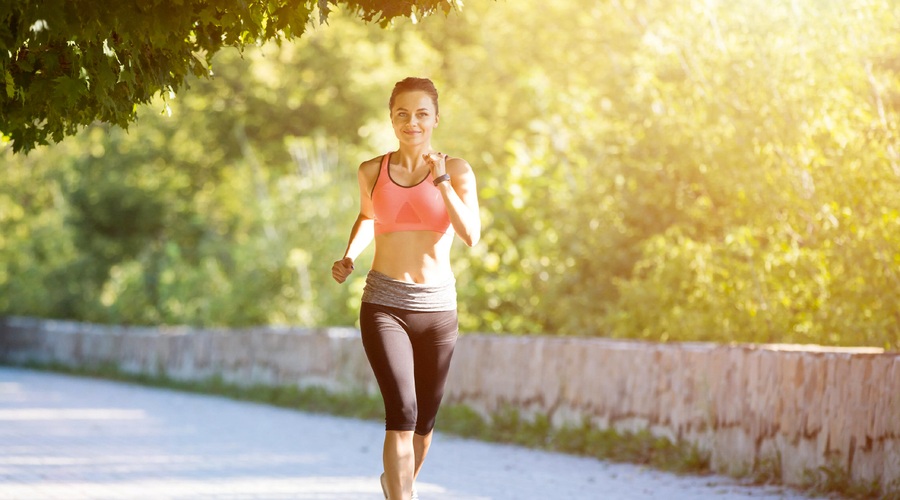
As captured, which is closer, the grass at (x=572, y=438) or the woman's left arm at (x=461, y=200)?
the woman's left arm at (x=461, y=200)

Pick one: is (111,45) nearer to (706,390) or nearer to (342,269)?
(342,269)

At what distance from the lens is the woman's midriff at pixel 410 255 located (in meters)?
6.16

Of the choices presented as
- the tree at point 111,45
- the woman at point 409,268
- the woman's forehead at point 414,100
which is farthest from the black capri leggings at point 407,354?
the tree at point 111,45

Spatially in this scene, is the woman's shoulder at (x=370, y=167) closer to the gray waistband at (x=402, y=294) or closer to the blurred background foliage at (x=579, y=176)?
the gray waistband at (x=402, y=294)

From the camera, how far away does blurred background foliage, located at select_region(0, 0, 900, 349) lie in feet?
36.4

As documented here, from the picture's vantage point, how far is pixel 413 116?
6215mm

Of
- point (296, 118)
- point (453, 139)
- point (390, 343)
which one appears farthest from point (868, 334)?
point (296, 118)

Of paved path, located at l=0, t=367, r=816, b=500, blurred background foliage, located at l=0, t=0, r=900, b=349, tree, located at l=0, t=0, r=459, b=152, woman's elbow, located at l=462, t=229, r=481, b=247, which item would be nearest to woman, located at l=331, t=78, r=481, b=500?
woman's elbow, located at l=462, t=229, r=481, b=247

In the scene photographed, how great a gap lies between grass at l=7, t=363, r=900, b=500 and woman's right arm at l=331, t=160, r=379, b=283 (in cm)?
389

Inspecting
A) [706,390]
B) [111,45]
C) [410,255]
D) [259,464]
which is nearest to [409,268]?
[410,255]

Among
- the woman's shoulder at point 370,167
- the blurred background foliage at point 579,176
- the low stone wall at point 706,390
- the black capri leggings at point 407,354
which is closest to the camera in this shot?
the black capri leggings at point 407,354

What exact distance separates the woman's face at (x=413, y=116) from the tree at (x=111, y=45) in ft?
1.29

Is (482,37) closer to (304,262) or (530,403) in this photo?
(304,262)

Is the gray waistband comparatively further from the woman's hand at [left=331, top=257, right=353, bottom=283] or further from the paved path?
the paved path
